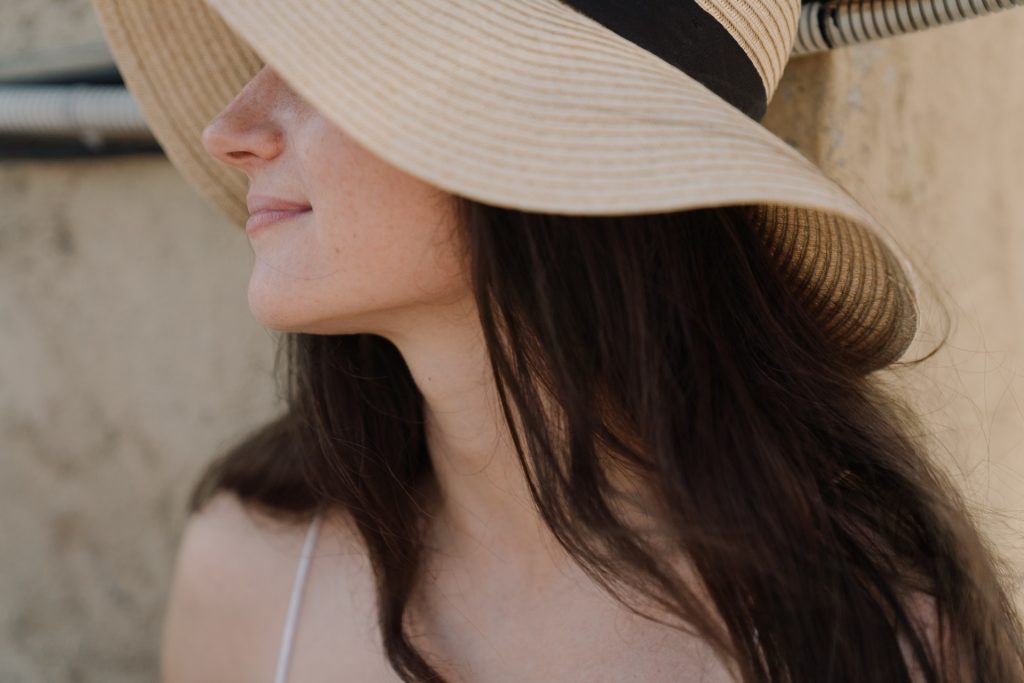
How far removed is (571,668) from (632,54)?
695 mm

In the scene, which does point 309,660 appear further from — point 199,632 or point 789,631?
point 789,631

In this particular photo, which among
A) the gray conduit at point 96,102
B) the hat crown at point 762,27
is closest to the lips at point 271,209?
the hat crown at point 762,27

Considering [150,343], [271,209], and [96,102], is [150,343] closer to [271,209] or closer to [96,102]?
[96,102]

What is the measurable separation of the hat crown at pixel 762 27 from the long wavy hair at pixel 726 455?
160 millimetres

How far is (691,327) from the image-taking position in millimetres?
1027

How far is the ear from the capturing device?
1097mm

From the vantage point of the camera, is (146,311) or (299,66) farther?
(146,311)

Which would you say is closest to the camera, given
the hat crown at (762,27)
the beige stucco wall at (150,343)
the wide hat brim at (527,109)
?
the wide hat brim at (527,109)

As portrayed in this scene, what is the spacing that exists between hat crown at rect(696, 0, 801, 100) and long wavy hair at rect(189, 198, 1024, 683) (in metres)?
0.16

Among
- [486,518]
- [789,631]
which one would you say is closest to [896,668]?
[789,631]

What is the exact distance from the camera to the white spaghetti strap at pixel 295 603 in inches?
53.6

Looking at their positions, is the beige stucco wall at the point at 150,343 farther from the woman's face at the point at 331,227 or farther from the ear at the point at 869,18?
the woman's face at the point at 331,227

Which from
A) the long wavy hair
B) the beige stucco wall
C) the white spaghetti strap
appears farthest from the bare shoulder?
the beige stucco wall

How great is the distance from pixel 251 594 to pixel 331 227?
69 cm
